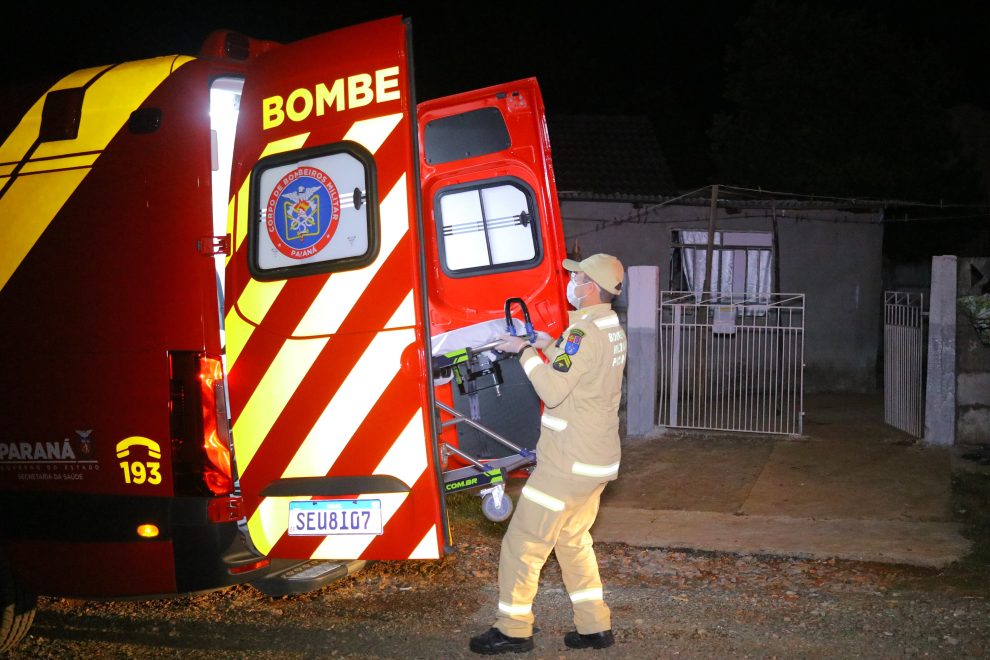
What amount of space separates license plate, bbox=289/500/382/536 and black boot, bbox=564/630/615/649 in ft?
4.12

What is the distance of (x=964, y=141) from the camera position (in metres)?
23.4

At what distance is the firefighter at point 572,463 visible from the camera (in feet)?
13.0

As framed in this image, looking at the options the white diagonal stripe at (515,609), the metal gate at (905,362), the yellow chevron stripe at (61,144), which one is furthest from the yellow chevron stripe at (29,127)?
the metal gate at (905,362)

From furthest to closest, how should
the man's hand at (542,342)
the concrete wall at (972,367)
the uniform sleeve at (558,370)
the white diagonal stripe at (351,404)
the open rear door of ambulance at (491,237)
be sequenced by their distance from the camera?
the concrete wall at (972,367) < the open rear door of ambulance at (491,237) < the man's hand at (542,342) < the uniform sleeve at (558,370) < the white diagonal stripe at (351,404)

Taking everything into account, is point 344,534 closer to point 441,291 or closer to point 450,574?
point 450,574

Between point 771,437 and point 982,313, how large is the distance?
2327 mm

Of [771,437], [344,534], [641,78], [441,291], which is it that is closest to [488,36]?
[641,78]

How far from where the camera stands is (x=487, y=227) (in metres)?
5.51

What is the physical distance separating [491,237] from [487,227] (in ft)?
0.21

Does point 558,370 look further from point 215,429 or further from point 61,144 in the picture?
point 61,144

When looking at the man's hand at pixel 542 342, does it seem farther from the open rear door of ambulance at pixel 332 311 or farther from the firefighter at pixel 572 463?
the open rear door of ambulance at pixel 332 311

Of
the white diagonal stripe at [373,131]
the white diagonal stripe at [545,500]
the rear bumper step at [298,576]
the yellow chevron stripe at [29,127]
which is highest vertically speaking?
the yellow chevron stripe at [29,127]

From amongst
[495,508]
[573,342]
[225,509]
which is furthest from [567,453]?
[225,509]

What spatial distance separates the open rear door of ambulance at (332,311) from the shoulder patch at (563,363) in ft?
2.25
